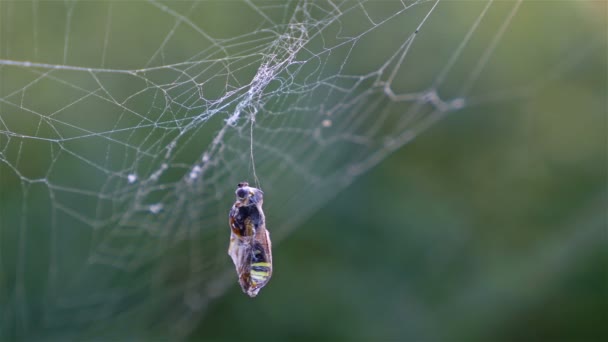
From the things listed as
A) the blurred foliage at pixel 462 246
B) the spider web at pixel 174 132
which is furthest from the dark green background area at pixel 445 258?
the spider web at pixel 174 132

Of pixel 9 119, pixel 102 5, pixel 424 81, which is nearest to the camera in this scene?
pixel 9 119

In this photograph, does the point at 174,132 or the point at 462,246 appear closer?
the point at 174,132

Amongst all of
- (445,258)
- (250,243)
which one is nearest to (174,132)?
(250,243)

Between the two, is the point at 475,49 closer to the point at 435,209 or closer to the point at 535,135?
the point at 535,135

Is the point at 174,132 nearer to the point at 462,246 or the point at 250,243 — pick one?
the point at 250,243

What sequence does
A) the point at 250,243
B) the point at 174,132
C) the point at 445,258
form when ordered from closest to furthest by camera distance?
the point at 250,243 → the point at 174,132 → the point at 445,258

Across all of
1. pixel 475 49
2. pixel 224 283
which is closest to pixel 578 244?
pixel 475 49

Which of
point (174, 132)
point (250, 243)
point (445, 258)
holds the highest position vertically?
point (174, 132)

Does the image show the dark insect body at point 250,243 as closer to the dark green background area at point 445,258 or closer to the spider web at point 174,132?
the spider web at point 174,132
